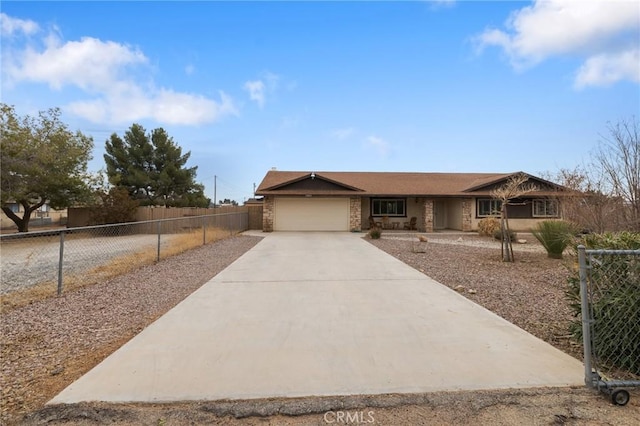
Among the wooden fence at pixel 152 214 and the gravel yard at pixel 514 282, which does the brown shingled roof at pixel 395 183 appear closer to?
the wooden fence at pixel 152 214

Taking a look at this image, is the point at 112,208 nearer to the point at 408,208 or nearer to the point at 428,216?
the point at 408,208

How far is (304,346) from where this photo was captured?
3910mm

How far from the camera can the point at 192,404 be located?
9.11ft

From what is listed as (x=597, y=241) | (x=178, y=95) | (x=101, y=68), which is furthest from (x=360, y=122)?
(x=597, y=241)

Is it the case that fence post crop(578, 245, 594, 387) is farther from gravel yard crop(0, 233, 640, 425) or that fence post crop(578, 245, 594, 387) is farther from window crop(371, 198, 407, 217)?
window crop(371, 198, 407, 217)

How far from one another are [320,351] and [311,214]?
17.8m

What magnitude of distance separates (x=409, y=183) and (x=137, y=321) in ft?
71.1

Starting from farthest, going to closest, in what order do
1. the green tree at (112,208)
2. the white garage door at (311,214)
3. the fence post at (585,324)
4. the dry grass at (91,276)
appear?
1. the green tree at (112,208)
2. the white garage door at (311,214)
3. the dry grass at (91,276)
4. the fence post at (585,324)

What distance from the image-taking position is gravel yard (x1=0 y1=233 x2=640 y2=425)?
2.61m

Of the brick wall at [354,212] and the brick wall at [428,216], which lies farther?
the brick wall at [428,216]

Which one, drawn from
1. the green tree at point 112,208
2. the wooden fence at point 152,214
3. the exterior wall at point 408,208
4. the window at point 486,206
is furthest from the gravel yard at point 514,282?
the green tree at point 112,208

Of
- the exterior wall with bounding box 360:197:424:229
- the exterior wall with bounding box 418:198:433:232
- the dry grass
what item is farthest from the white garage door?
the dry grass

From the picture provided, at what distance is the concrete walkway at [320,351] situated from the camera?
120 inches

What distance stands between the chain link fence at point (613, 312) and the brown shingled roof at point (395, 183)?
17.6 meters
